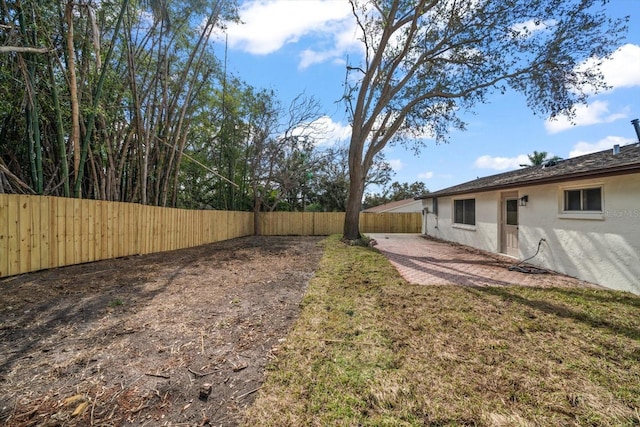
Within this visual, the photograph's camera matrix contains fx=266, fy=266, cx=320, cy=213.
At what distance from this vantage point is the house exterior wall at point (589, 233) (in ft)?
13.9

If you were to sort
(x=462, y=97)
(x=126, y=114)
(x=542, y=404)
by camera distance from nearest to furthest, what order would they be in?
(x=542, y=404)
(x=126, y=114)
(x=462, y=97)

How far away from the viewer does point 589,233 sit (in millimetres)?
4867

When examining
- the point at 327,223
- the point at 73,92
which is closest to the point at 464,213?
the point at 327,223

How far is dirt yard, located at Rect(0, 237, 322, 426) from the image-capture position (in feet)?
5.42

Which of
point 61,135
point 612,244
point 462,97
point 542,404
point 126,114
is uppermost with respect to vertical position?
point 462,97

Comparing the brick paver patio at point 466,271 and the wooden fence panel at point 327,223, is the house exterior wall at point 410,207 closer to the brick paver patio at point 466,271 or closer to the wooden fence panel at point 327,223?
the wooden fence panel at point 327,223

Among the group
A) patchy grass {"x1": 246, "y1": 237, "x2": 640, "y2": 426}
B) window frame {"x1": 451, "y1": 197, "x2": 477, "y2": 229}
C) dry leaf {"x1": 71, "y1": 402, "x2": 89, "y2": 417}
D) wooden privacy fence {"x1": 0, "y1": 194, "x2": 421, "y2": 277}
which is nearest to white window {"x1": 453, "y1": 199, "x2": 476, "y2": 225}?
window frame {"x1": 451, "y1": 197, "x2": 477, "y2": 229}

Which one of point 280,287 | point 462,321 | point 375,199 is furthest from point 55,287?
point 375,199

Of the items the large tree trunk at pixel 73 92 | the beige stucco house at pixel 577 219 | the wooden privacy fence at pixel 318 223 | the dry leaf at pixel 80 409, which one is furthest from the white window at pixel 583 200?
the wooden privacy fence at pixel 318 223

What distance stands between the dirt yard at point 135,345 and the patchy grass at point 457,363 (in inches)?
13.4

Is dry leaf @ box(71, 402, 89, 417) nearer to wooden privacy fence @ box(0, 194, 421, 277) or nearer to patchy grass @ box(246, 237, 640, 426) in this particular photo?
patchy grass @ box(246, 237, 640, 426)

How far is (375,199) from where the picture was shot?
1105 inches

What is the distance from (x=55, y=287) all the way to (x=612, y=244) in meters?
8.93

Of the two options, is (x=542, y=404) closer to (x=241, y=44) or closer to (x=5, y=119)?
(x=5, y=119)
